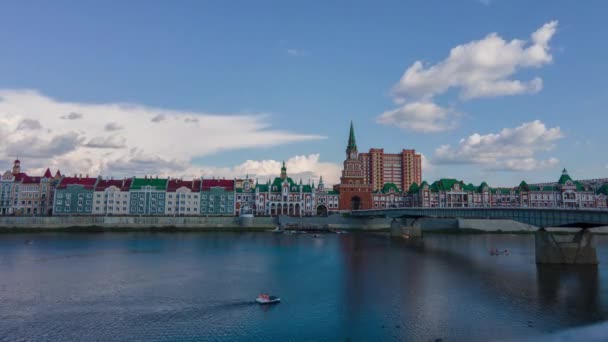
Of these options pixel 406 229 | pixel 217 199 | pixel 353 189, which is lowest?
pixel 406 229

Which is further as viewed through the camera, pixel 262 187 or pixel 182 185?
pixel 262 187

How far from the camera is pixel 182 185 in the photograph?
162 metres

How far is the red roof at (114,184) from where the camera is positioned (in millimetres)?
156750

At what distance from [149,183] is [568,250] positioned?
447 feet

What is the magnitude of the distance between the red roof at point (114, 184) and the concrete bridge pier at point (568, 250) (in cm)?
13596

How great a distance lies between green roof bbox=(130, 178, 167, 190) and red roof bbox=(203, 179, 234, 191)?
14785mm

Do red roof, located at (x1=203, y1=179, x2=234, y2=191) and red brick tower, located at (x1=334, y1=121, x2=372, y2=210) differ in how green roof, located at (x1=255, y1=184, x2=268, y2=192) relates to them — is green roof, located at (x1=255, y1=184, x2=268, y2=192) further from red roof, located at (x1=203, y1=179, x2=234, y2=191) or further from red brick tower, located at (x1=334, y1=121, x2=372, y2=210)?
red brick tower, located at (x1=334, y1=121, x2=372, y2=210)

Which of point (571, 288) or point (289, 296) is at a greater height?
point (571, 288)

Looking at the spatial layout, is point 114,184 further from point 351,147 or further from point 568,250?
point 568,250

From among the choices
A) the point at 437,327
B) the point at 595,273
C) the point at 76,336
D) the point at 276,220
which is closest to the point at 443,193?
the point at 276,220

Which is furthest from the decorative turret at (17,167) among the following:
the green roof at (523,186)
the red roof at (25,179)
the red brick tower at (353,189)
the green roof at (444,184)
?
the green roof at (523,186)

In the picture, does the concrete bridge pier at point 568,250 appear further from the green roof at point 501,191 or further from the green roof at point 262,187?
the green roof at point 501,191

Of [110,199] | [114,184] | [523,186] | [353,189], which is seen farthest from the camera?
[523,186]

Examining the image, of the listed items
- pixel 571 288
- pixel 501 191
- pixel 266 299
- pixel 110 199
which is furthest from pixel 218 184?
pixel 571 288
